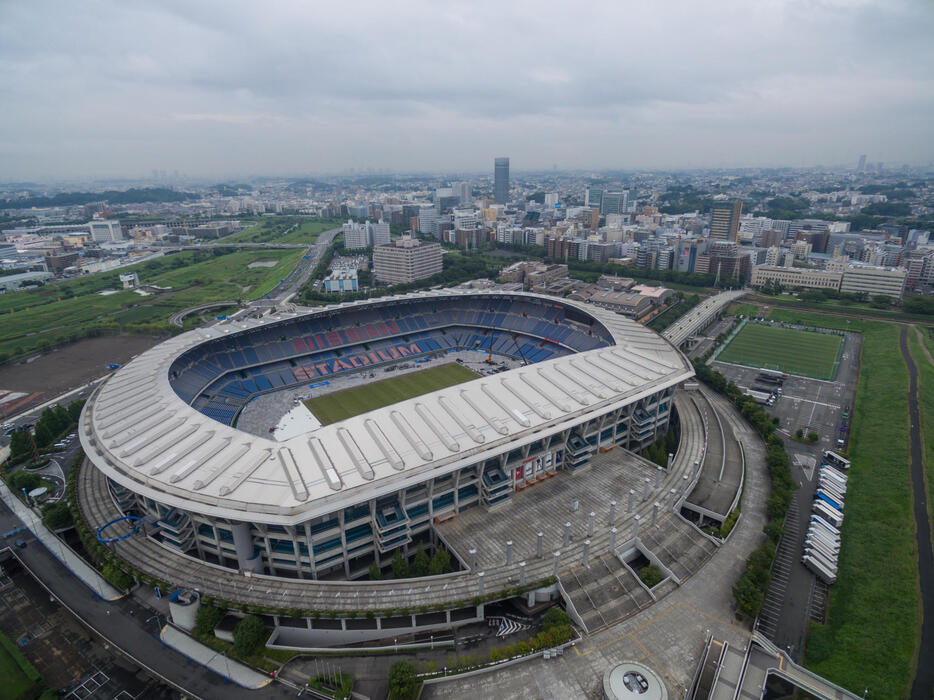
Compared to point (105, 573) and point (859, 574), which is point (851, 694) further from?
point (105, 573)

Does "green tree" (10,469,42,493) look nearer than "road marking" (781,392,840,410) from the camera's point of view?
Yes

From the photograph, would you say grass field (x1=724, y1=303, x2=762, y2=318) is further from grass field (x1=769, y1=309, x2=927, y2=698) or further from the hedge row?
the hedge row

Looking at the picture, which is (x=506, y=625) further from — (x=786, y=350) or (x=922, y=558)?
(x=786, y=350)

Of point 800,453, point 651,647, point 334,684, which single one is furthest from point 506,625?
point 800,453

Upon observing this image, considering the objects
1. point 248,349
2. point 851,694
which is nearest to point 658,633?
point 851,694

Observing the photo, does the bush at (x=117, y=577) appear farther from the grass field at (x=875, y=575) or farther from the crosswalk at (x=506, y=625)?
the grass field at (x=875, y=575)

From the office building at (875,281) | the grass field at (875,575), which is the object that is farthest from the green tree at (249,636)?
the office building at (875,281)

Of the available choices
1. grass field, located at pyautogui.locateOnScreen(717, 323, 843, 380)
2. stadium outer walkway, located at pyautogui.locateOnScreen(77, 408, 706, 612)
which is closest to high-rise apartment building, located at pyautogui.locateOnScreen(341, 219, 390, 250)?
grass field, located at pyautogui.locateOnScreen(717, 323, 843, 380)
